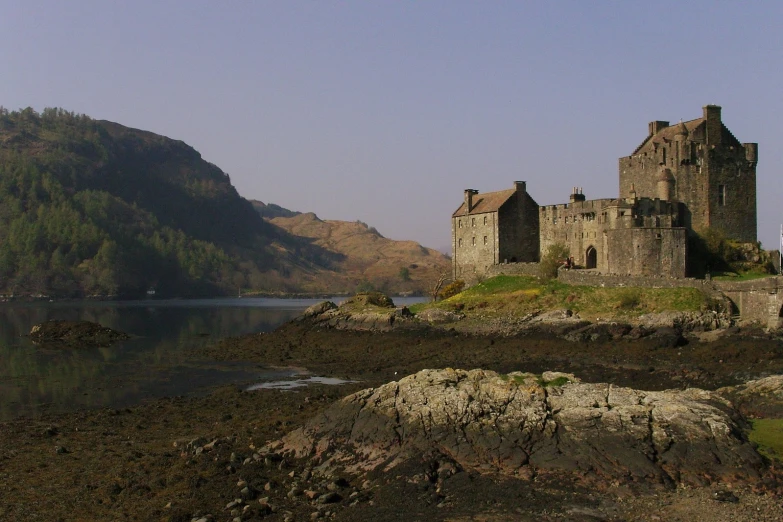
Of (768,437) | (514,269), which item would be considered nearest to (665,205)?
(514,269)

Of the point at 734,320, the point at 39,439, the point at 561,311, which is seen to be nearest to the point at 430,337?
the point at 561,311

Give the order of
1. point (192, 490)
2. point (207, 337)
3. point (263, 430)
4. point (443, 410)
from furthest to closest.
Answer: point (207, 337)
point (263, 430)
point (443, 410)
point (192, 490)

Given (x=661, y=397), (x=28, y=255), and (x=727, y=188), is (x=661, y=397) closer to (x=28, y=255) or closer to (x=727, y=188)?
(x=727, y=188)

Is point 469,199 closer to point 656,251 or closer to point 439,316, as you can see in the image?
point 439,316

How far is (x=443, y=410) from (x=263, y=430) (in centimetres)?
691

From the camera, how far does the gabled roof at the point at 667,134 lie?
54781mm

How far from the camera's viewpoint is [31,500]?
67.8 feet

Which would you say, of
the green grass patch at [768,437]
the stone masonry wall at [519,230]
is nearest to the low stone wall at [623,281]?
the stone masonry wall at [519,230]

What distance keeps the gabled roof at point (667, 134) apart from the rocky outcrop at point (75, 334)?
40.8 meters

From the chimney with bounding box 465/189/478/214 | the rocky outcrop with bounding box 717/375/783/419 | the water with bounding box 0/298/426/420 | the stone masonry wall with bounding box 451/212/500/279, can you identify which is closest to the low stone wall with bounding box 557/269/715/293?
the stone masonry wall with bounding box 451/212/500/279

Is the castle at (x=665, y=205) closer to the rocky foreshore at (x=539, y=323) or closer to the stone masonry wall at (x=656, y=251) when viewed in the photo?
the stone masonry wall at (x=656, y=251)

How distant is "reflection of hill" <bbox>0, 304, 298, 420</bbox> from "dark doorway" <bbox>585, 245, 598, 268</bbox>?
27683mm

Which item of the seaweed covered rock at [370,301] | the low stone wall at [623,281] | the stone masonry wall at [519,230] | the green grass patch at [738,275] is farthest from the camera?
the stone masonry wall at [519,230]

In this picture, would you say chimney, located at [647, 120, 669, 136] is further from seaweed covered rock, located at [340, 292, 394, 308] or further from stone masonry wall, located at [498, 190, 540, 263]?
seaweed covered rock, located at [340, 292, 394, 308]
